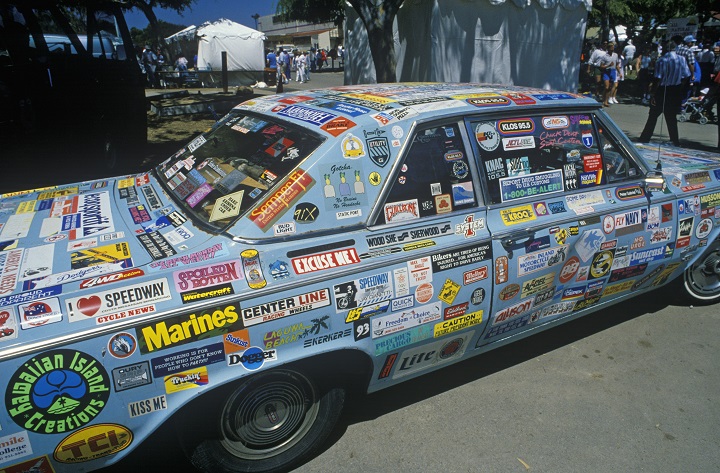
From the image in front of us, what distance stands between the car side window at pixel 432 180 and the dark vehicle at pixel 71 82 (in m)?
5.22

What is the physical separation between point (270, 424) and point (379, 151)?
1334 mm

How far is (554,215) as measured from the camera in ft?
9.41

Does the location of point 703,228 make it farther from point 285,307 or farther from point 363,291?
point 285,307

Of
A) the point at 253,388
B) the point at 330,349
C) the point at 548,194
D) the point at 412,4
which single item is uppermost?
the point at 412,4

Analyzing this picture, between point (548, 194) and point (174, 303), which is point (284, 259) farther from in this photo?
point (548, 194)

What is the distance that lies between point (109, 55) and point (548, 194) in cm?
692

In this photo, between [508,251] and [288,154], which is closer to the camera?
[288,154]

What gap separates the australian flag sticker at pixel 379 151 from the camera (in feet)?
8.03

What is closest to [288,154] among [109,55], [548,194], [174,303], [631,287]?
[174,303]

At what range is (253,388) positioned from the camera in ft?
7.23

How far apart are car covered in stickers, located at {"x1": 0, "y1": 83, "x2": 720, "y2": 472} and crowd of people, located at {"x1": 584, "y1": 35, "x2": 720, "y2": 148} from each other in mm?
4623

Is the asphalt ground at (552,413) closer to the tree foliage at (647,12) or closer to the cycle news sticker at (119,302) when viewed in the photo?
the cycle news sticker at (119,302)

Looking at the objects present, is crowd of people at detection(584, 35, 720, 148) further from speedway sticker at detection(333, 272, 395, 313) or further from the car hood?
the car hood

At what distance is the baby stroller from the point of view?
1212cm
